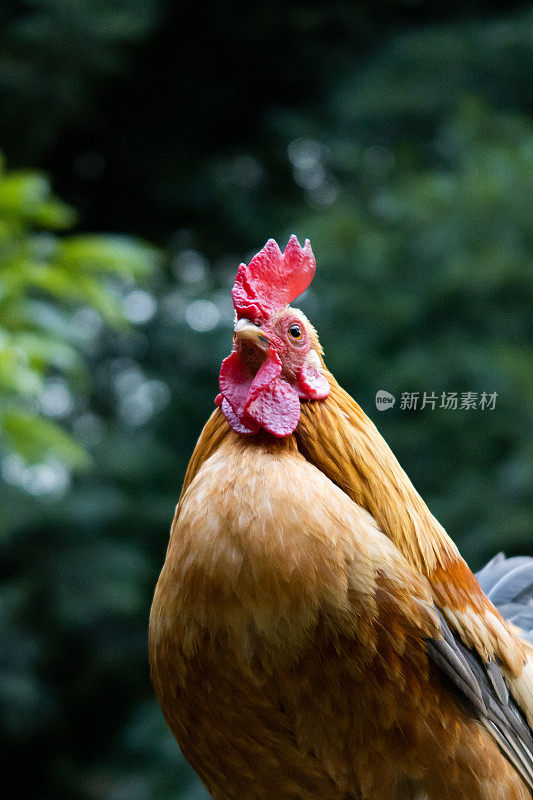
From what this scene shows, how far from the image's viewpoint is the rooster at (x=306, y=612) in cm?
115

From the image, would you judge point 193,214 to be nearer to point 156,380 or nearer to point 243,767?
point 156,380

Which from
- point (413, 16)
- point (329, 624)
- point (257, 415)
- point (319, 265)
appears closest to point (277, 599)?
point (329, 624)

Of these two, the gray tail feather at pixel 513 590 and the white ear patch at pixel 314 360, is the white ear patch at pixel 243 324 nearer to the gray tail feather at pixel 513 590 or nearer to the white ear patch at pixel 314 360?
the white ear patch at pixel 314 360

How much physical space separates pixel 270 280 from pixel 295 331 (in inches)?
3.5

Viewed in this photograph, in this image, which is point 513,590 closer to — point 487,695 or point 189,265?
point 487,695

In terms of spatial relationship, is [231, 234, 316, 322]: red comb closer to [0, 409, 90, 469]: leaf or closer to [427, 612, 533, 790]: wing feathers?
[427, 612, 533, 790]: wing feathers

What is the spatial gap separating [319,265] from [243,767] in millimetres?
2974

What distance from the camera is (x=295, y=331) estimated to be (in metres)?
1.27

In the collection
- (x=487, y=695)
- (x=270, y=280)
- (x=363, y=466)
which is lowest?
(x=487, y=695)

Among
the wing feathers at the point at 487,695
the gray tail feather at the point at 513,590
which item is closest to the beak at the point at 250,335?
the wing feathers at the point at 487,695

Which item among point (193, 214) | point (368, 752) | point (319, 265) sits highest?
point (193, 214)

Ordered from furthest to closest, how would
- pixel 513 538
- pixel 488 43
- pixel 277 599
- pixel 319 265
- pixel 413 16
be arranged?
pixel 413 16, pixel 488 43, pixel 319 265, pixel 513 538, pixel 277 599

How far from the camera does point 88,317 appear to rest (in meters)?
4.73

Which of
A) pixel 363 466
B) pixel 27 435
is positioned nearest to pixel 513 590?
pixel 363 466
